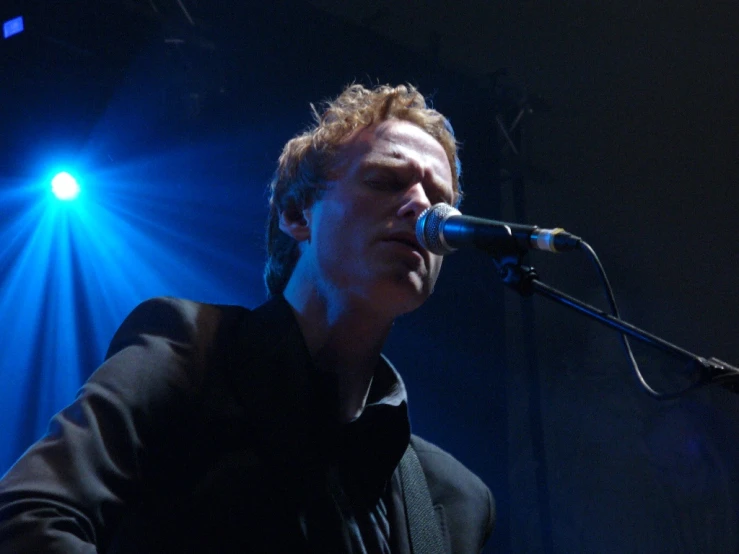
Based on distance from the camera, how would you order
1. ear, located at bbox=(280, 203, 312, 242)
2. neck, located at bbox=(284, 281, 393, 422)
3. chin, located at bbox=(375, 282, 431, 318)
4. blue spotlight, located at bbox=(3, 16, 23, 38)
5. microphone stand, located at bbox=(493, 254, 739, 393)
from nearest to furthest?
microphone stand, located at bbox=(493, 254, 739, 393)
chin, located at bbox=(375, 282, 431, 318)
neck, located at bbox=(284, 281, 393, 422)
ear, located at bbox=(280, 203, 312, 242)
blue spotlight, located at bbox=(3, 16, 23, 38)

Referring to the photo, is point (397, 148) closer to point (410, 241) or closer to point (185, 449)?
point (410, 241)

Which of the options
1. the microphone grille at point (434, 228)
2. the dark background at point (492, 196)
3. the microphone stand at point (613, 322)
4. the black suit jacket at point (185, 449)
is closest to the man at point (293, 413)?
the black suit jacket at point (185, 449)

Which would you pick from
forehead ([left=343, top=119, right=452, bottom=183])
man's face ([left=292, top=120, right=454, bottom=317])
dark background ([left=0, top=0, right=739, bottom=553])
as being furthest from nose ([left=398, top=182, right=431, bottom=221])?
dark background ([left=0, top=0, right=739, bottom=553])

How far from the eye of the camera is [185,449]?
135cm

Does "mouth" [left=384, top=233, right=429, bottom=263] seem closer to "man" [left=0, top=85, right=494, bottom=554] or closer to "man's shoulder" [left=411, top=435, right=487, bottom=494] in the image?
"man" [left=0, top=85, right=494, bottom=554]

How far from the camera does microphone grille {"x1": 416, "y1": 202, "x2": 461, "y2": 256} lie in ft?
4.67

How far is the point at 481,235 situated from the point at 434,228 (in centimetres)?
15

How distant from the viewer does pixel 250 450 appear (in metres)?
1.41

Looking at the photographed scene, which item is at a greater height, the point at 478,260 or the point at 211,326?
the point at 478,260

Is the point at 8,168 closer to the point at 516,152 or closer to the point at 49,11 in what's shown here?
the point at 49,11

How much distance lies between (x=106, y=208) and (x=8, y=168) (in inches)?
22.3

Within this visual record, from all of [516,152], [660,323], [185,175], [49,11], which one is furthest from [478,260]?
[49,11]

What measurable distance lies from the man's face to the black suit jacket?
8.1 inches

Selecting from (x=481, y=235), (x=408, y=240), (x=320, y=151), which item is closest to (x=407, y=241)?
(x=408, y=240)
